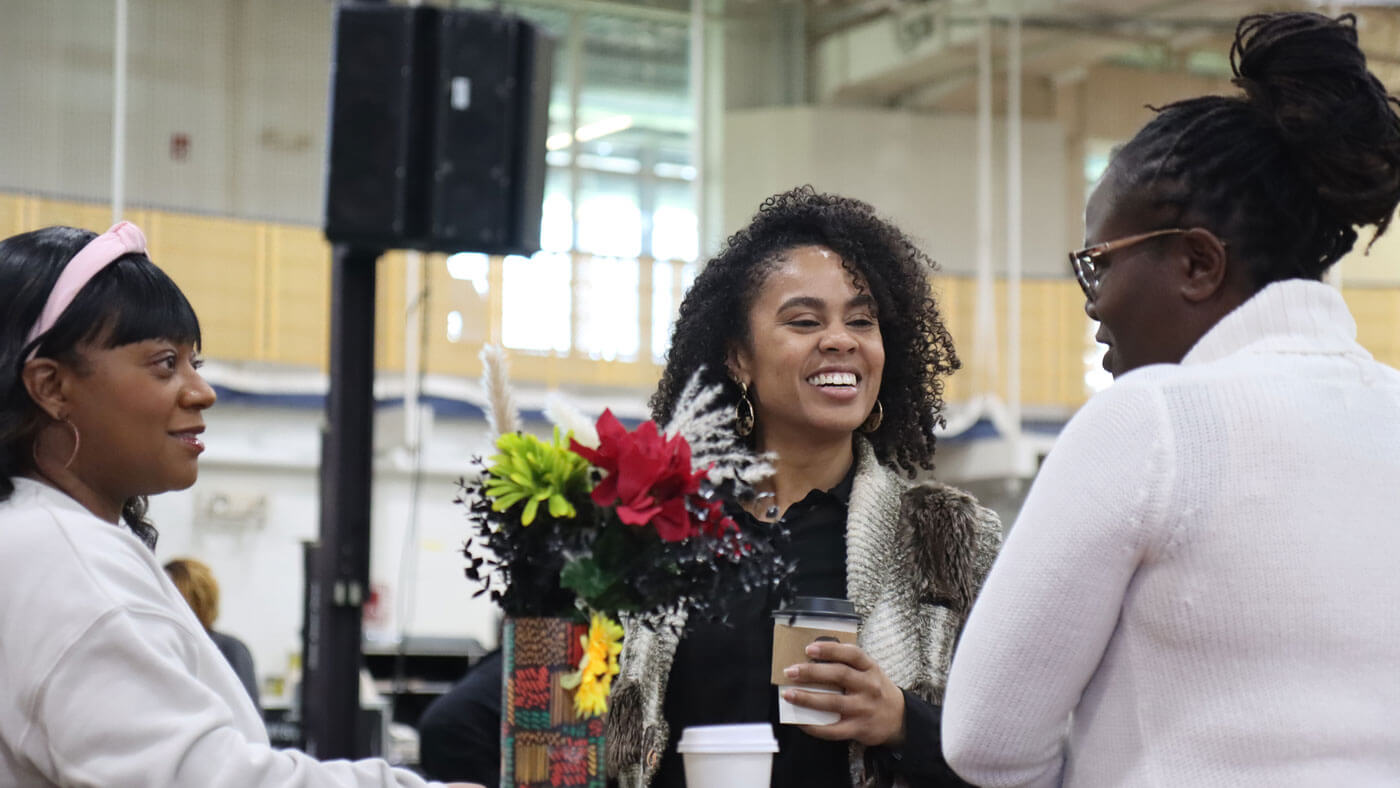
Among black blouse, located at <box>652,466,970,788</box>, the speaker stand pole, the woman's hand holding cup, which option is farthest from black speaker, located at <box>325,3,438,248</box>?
the woman's hand holding cup

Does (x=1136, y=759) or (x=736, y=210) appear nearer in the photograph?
(x=1136, y=759)

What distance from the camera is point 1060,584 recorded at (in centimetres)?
159

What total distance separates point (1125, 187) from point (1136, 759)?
0.57m

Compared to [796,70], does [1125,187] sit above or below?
below

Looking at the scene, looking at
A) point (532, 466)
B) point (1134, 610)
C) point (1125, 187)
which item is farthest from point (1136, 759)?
point (532, 466)

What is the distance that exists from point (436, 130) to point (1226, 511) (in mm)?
3474

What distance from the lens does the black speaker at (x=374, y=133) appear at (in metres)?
4.58

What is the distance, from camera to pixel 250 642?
11250 millimetres

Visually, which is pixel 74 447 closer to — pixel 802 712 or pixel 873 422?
pixel 802 712

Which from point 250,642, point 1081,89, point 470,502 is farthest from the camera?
point 1081,89

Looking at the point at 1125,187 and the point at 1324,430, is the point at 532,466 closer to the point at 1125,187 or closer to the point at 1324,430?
the point at 1125,187

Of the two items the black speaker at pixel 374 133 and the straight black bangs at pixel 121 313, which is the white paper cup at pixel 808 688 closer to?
the straight black bangs at pixel 121 313

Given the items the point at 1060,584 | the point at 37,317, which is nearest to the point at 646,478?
the point at 1060,584

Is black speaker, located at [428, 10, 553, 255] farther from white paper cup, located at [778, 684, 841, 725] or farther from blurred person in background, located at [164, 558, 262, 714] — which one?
white paper cup, located at [778, 684, 841, 725]
